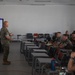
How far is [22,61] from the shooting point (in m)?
8.92

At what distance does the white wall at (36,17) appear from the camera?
17.5 meters

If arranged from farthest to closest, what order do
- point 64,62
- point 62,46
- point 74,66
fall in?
point 62,46 < point 64,62 < point 74,66

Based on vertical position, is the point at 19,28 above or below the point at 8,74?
above

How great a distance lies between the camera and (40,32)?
58.3 feet

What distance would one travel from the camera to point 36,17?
1772 centimetres

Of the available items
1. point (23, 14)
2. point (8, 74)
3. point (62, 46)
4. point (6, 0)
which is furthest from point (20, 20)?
point (8, 74)

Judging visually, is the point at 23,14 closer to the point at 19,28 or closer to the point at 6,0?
the point at 19,28

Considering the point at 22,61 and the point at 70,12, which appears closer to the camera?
the point at 22,61

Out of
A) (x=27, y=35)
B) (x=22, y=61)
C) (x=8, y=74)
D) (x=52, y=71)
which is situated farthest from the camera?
(x=27, y=35)

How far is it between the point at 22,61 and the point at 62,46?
6.49 ft

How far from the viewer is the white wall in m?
17.5

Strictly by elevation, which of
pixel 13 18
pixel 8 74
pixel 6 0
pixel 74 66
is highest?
pixel 6 0

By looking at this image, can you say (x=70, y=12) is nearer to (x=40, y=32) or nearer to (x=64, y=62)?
(x=40, y=32)

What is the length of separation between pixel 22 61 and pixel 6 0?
22.9 feet
